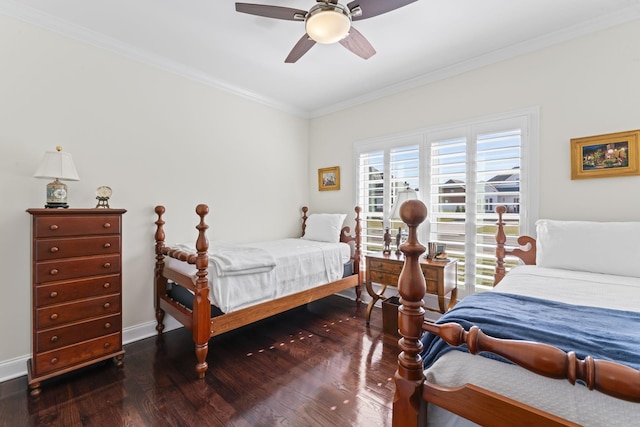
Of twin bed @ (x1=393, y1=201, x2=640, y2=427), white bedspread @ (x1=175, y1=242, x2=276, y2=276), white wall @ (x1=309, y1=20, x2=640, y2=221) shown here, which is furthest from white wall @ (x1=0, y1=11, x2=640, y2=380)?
twin bed @ (x1=393, y1=201, x2=640, y2=427)

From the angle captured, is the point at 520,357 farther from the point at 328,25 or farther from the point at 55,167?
the point at 55,167

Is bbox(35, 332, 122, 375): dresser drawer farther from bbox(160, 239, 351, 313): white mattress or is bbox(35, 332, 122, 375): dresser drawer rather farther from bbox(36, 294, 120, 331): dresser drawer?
bbox(160, 239, 351, 313): white mattress

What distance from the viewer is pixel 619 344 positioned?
89 centimetres

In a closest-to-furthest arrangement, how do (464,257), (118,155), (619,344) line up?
1. (619,344)
2. (118,155)
3. (464,257)

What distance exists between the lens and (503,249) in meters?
2.56

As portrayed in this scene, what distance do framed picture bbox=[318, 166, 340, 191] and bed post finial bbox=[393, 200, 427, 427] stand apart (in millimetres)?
3031

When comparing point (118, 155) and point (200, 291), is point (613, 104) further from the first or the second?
point (118, 155)

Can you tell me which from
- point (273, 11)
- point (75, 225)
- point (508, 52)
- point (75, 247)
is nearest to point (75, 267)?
point (75, 247)

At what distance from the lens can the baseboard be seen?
6.76 feet

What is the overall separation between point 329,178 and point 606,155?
114 inches

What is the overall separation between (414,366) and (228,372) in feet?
5.43

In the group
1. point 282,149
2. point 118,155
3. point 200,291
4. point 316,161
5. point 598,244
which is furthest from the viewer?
point 316,161

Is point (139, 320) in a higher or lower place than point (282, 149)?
lower

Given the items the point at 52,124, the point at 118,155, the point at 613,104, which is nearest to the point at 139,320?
the point at 118,155
